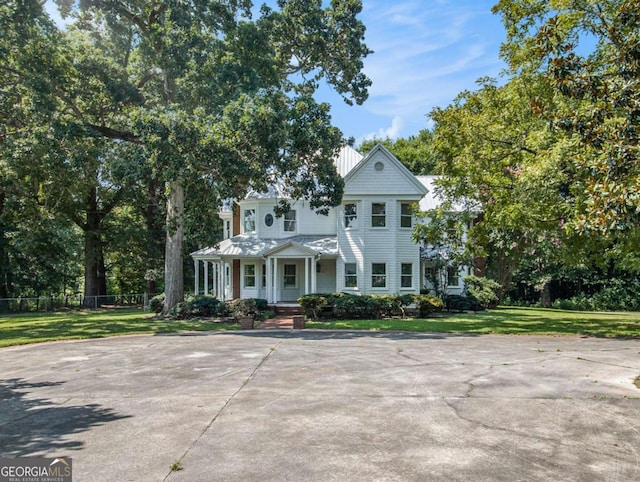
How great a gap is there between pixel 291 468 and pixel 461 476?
5.58ft

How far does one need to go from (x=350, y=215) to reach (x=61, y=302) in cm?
2227

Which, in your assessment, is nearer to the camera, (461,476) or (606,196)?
(461,476)

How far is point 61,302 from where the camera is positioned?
1389 inches

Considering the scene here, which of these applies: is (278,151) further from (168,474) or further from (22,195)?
(22,195)

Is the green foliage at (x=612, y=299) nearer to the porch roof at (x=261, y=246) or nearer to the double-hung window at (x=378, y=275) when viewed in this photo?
the double-hung window at (x=378, y=275)

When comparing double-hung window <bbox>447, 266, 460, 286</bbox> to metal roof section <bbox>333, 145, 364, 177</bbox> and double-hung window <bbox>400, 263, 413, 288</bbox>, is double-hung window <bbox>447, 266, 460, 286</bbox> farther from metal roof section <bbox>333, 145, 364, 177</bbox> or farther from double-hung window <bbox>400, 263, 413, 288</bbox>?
metal roof section <bbox>333, 145, 364, 177</bbox>

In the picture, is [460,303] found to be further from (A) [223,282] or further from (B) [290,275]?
(A) [223,282]

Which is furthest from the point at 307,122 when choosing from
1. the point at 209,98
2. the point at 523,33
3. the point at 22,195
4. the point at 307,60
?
the point at 22,195

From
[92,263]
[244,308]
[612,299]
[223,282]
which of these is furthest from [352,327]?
[92,263]

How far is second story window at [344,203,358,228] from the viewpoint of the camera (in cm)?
2785

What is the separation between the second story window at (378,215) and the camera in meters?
27.7

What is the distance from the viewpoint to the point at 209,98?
70.3 ft

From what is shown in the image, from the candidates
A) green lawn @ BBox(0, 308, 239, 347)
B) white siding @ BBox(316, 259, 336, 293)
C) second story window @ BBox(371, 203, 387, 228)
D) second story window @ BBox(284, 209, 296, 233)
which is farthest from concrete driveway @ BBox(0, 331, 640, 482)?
second story window @ BBox(284, 209, 296, 233)

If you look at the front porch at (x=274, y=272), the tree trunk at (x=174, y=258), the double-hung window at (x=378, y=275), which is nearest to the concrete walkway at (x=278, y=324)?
the front porch at (x=274, y=272)
